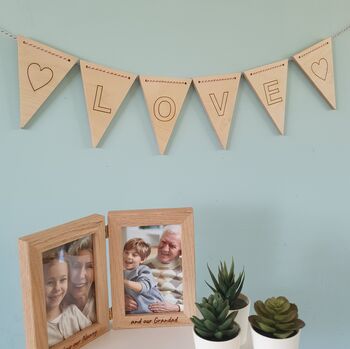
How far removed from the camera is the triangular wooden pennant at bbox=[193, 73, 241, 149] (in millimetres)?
864

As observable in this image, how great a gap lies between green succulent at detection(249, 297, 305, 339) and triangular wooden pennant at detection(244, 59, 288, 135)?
1.59 feet

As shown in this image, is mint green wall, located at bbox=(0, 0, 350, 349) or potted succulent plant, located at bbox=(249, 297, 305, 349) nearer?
potted succulent plant, located at bbox=(249, 297, 305, 349)

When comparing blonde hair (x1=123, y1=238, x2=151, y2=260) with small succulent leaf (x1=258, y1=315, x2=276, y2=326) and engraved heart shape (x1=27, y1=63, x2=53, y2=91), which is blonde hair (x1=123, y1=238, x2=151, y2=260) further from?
engraved heart shape (x1=27, y1=63, x2=53, y2=91)

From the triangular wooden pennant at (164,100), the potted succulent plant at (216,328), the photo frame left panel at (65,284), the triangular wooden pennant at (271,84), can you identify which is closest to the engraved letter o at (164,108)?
the triangular wooden pennant at (164,100)

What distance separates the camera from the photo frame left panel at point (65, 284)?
57 centimetres

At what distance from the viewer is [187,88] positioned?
86 centimetres

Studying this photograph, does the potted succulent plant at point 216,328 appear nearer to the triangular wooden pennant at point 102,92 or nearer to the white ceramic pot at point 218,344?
the white ceramic pot at point 218,344

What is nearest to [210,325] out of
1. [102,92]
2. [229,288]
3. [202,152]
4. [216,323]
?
[216,323]

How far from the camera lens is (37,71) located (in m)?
0.81

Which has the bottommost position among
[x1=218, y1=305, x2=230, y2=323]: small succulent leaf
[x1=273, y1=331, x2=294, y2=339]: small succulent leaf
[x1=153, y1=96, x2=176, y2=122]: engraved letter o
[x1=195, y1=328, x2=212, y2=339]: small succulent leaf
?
[x1=273, y1=331, x2=294, y2=339]: small succulent leaf

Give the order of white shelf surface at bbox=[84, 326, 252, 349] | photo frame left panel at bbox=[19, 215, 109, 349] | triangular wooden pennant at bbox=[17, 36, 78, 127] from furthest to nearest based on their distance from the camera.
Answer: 1. triangular wooden pennant at bbox=[17, 36, 78, 127]
2. white shelf surface at bbox=[84, 326, 252, 349]
3. photo frame left panel at bbox=[19, 215, 109, 349]

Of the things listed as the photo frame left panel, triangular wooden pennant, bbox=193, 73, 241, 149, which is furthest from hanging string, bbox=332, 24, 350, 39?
the photo frame left panel

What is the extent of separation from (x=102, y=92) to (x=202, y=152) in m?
0.30

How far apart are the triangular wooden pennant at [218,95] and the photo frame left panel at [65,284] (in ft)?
1.31
